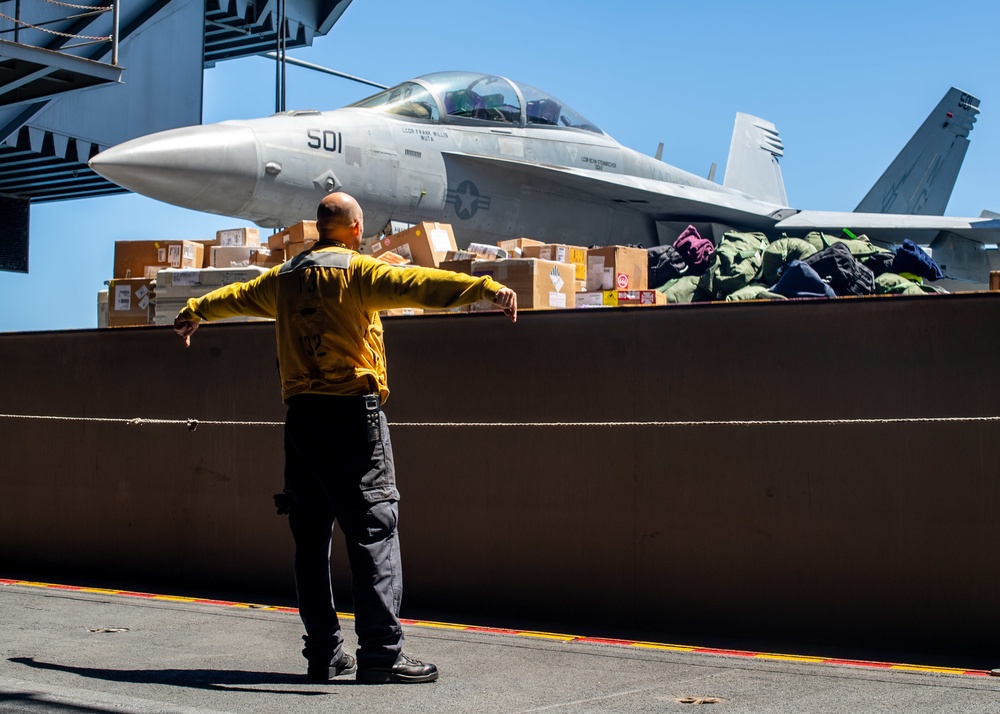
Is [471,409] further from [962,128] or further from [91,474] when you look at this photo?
[962,128]

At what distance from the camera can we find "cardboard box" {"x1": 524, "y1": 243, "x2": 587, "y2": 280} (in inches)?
318

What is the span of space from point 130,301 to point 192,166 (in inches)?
56.8

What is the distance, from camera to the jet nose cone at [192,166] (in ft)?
29.6

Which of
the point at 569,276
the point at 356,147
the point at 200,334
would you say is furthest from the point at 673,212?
the point at 200,334

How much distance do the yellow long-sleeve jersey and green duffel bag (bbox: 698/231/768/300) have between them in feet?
21.1

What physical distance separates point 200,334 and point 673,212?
27.8 ft

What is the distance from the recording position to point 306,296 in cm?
436

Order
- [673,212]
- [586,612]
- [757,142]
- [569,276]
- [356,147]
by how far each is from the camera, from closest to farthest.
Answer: [586,612], [569,276], [356,147], [673,212], [757,142]

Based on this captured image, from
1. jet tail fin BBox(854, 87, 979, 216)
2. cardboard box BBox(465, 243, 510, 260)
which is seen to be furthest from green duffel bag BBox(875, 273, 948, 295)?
jet tail fin BBox(854, 87, 979, 216)

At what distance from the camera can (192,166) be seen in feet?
30.2

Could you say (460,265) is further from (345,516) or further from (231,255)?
(345,516)

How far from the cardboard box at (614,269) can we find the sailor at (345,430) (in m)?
4.18

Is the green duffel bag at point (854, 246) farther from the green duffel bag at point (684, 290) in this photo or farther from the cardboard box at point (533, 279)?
the cardboard box at point (533, 279)

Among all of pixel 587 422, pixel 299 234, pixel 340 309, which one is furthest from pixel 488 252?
pixel 340 309
